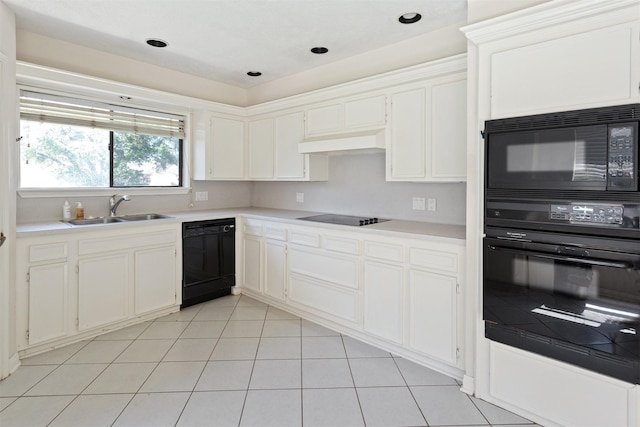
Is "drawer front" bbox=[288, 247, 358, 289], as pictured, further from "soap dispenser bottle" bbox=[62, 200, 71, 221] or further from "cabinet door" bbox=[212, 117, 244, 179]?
"soap dispenser bottle" bbox=[62, 200, 71, 221]

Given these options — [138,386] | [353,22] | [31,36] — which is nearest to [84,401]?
[138,386]

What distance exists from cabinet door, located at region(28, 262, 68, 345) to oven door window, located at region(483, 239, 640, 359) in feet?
9.95

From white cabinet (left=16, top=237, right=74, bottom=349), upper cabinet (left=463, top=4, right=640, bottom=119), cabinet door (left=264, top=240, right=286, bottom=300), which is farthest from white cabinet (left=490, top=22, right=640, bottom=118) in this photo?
white cabinet (left=16, top=237, right=74, bottom=349)

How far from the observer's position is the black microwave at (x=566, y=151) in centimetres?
158

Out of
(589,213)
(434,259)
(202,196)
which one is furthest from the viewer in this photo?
(202,196)

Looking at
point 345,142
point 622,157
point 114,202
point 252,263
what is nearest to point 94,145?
point 114,202

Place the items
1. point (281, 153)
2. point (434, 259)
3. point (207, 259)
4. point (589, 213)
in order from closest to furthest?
point (589, 213)
point (434, 259)
point (207, 259)
point (281, 153)

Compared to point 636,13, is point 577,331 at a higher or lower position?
lower

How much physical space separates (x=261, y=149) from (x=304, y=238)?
1.45 metres

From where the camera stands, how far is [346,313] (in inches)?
115

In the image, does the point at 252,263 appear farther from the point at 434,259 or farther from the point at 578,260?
the point at 578,260

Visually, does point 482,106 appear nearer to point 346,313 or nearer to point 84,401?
point 346,313

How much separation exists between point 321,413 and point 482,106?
2008 millimetres

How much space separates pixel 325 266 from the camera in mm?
3047
